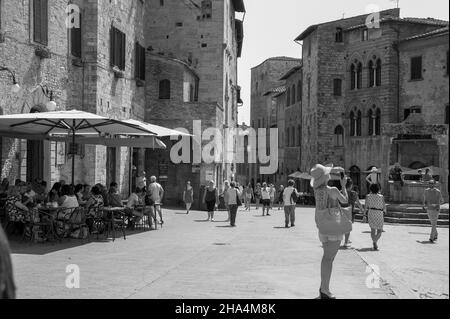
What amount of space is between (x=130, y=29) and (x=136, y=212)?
42.6 ft

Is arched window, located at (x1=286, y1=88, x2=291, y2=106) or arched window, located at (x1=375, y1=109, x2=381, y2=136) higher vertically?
arched window, located at (x1=286, y1=88, x2=291, y2=106)

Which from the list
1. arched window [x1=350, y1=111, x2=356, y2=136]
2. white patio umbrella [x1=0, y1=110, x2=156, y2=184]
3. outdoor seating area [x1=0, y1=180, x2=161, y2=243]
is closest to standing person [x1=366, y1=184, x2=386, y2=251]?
white patio umbrella [x1=0, y1=110, x2=156, y2=184]

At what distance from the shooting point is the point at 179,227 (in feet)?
61.3

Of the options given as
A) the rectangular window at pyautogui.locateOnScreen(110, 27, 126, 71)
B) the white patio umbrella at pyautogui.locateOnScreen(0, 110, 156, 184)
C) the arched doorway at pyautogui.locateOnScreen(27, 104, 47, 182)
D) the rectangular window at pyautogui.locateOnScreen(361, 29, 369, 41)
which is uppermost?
the rectangular window at pyautogui.locateOnScreen(361, 29, 369, 41)

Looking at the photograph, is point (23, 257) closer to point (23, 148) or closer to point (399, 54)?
point (23, 148)

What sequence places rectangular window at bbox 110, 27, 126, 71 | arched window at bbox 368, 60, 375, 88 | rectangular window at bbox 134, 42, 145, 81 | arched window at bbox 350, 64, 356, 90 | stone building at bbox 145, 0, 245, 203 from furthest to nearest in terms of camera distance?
arched window at bbox 350, 64, 356, 90
arched window at bbox 368, 60, 375, 88
stone building at bbox 145, 0, 245, 203
rectangular window at bbox 134, 42, 145, 81
rectangular window at bbox 110, 27, 126, 71

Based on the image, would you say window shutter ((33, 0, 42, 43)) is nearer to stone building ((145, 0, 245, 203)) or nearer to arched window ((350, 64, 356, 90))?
stone building ((145, 0, 245, 203))

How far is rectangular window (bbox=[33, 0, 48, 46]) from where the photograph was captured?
18.4 m

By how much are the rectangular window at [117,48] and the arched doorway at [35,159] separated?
5875mm

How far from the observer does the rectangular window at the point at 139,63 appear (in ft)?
92.9

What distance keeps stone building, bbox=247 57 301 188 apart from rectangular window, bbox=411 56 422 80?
28719 mm

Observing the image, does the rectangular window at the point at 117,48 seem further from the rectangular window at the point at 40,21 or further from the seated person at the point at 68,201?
the seated person at the point at 68,201
